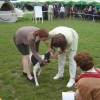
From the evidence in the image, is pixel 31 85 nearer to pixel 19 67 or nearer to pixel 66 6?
pixel 19 67

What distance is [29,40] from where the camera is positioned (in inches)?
243

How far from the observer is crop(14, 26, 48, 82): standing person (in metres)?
5.97

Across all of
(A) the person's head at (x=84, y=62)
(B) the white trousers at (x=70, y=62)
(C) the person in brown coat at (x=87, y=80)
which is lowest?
(B) the white trousers at (x=70, y=62)

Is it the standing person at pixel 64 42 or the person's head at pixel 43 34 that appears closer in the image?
the standing person at pixel 64 42

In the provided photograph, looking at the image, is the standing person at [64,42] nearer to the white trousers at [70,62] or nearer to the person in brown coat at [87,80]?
the white trousers at [70,62]

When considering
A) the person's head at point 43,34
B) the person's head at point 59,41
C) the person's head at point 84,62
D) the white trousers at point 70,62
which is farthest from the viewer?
the white trousers at point 70,62

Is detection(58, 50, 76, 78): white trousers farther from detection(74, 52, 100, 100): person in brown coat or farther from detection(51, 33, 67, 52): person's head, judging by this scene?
detection(74, 52, 100, 100): person in brown coat

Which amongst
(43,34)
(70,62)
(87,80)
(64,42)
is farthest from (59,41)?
(87,80)

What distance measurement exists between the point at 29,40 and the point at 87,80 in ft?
8.02

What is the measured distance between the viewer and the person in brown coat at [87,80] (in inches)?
155

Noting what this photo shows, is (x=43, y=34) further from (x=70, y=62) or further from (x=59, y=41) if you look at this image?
(x=70, y=62)

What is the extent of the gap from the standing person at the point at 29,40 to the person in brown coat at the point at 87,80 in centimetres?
195

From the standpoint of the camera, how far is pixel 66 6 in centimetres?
3278

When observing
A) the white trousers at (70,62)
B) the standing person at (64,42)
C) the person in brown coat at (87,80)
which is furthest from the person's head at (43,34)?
the person in brown coat at (87,80)
